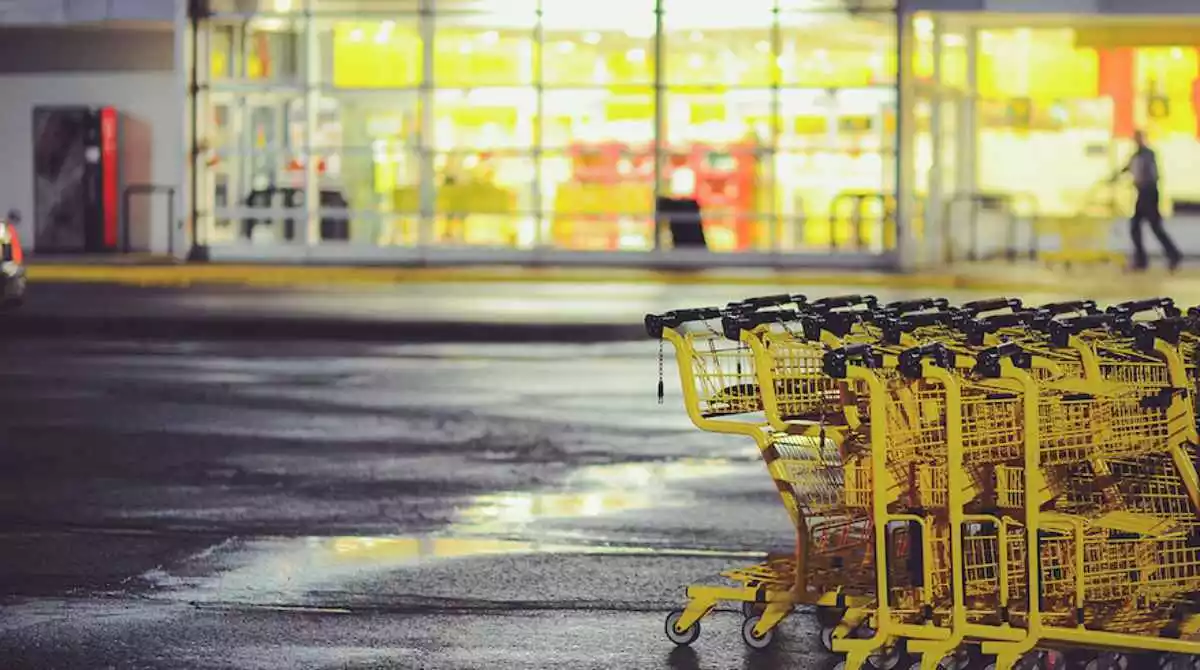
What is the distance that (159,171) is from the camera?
38.5 meters

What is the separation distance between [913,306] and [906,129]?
25.5 m

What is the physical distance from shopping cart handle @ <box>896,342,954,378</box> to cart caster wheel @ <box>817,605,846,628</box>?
1.33 meters

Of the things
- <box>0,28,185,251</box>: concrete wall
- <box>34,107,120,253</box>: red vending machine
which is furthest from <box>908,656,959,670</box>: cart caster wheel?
<box>0,28,185,251</box>: concrete wall

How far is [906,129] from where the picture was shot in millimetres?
33531

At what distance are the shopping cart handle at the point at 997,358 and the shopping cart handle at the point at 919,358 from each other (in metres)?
0.09

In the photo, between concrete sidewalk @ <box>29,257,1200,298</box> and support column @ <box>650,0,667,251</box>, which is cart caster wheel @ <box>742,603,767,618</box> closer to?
concrete sidewalk @ <box>29,257,1200,298</box>

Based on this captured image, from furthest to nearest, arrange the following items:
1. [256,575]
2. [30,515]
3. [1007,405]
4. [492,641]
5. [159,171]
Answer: [159,171], [30,515], [256,575], [492,641], [1007,405]

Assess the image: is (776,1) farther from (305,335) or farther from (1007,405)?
(1007,405)

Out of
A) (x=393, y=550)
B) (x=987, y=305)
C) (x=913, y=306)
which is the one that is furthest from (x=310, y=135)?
(x=987, y=305)

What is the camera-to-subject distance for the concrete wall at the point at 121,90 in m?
38.4

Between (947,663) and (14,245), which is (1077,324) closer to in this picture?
(947,663)

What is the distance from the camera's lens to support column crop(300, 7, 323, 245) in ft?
116

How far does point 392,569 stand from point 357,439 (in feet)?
16.0

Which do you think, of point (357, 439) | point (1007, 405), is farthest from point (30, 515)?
point (1007, 405)
